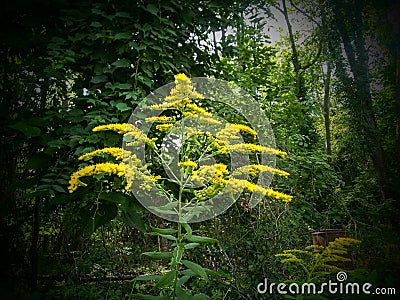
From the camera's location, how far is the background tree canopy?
1.21m

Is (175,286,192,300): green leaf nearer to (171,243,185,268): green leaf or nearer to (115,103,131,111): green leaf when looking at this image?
(171,243,185,268): green leaf

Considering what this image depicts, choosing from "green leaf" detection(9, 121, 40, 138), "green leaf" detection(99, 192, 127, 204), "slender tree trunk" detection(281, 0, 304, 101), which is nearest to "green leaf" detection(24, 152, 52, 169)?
"green leaf" detection(9, 121, 40, 138)

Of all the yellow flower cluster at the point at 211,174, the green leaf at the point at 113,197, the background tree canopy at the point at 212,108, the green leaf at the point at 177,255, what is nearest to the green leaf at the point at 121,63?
the background tree canopy at the point at 212,108

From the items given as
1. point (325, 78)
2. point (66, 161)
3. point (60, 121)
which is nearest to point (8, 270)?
point (66, 161)

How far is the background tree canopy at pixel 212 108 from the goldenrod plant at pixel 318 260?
0.09m

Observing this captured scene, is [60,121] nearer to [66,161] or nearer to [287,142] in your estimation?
[66,161]

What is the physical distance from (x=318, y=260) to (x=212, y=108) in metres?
0.86

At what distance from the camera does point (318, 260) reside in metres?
0.93

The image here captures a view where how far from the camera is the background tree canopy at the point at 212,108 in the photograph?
1209 millimetres

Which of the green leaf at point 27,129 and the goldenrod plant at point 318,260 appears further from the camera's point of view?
the green leaf at point 27,129

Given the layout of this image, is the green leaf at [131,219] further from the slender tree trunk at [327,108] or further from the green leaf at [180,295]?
the slender tree trunk at [327,108]

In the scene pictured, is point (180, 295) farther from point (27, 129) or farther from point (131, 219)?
point (27, 129)

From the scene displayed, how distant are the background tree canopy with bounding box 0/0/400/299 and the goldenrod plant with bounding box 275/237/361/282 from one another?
87 mm

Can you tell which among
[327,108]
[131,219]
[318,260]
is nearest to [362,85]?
[327,108]
